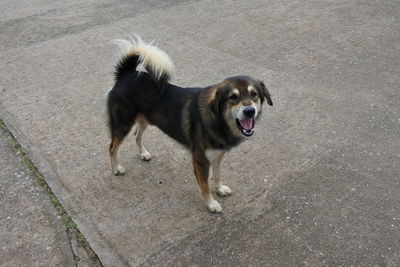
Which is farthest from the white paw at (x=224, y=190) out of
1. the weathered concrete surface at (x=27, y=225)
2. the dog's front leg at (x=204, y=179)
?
the weathered concrete surface at (x=27, y=225)

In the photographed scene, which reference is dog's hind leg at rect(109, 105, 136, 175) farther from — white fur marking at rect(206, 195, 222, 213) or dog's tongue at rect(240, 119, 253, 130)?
dog's tongue at rect(240, 119, 253, 130)

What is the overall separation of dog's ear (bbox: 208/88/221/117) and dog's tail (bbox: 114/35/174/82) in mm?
585

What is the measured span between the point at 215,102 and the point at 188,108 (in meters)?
0.39

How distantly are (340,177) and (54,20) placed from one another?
23.4 ft

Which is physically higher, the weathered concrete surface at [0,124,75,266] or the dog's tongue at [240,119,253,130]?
the dog's tongue at [240,119,253,130]

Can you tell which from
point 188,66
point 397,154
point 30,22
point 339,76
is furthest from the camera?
point 30,22

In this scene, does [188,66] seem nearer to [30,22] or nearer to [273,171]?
[273,171]

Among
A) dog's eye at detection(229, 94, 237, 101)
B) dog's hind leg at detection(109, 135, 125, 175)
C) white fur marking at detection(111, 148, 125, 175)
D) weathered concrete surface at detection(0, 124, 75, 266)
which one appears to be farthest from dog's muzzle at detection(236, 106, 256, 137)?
weathered concrete surface at detection(0, 124, 75, 266)

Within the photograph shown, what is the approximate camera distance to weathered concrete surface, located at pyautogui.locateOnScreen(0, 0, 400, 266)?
3.12 m

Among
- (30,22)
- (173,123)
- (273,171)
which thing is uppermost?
(173,123)

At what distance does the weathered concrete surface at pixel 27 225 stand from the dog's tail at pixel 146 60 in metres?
1.59

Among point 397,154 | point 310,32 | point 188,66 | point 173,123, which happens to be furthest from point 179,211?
point 310,32

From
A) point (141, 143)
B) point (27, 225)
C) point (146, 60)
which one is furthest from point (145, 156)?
point (27, 225)

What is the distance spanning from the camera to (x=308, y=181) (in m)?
3.68
